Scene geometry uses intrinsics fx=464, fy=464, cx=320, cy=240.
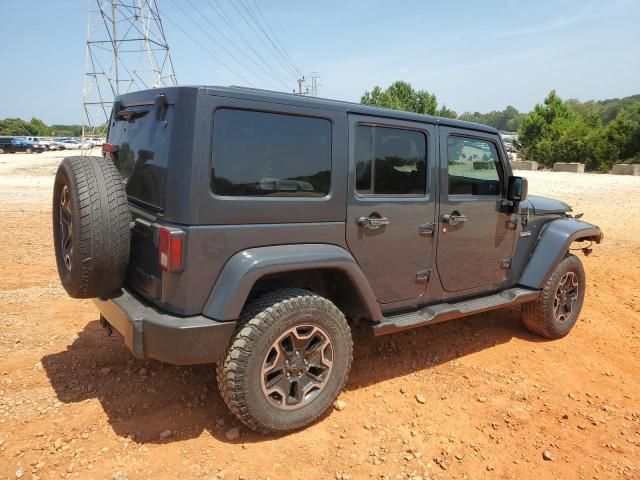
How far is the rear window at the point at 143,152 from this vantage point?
8.55ft

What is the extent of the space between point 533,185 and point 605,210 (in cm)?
579

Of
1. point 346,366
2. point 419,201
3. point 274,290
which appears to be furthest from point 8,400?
point 419,201

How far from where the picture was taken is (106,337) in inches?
156

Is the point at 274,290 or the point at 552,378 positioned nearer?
the point at 274,290

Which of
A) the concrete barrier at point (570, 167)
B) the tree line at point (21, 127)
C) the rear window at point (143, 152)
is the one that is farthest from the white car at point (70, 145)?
the rear window at point (143, 152)

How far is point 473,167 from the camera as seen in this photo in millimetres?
3768

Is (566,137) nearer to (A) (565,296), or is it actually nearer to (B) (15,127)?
(A) (565,296)

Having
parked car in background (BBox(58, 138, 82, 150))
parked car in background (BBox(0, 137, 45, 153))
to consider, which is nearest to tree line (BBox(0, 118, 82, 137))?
parked car in background (BBox(58, 138, 82, 150))

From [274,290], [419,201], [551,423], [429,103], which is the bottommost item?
[551,423]

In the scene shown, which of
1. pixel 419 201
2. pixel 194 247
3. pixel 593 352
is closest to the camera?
pixel 194 247

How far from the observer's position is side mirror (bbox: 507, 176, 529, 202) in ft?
12.6

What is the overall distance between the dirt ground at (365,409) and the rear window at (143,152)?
4.50ft

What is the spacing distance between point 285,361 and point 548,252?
2.77 metres

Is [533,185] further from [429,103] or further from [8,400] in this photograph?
[429,103]
